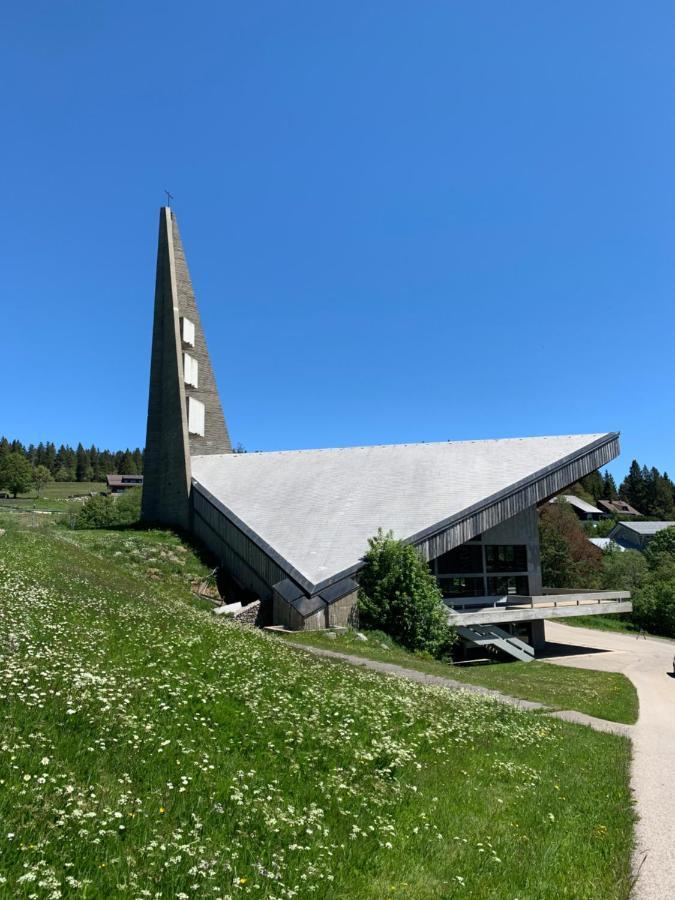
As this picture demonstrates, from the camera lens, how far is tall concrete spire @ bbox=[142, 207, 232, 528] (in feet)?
139

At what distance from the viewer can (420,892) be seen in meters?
5.07

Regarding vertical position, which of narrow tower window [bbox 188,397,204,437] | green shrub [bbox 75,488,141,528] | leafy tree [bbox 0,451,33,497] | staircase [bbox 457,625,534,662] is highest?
leafy tree [bbox 0,451,33,497]

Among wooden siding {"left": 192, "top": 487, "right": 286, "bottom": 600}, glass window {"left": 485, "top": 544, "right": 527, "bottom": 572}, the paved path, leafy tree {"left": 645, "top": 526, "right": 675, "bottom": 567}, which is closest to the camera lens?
the paved path

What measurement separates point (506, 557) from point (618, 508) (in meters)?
138

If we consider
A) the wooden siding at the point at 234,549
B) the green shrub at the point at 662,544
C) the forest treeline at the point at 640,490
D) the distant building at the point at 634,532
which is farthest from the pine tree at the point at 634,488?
the wooden siding at the point at 234,549

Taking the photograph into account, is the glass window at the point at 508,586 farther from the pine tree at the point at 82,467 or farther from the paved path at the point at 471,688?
the pine tree at the point at 82,467

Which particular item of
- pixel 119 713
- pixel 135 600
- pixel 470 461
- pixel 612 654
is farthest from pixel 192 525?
pixel 119 713

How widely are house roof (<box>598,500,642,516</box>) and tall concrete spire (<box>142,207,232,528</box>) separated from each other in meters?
136

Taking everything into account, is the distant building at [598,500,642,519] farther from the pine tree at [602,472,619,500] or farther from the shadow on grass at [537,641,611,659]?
the shadow on grass at [537,641,611,659]

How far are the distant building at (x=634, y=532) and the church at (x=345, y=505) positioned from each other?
74.9 meters

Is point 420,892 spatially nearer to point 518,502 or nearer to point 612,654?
point 518,502

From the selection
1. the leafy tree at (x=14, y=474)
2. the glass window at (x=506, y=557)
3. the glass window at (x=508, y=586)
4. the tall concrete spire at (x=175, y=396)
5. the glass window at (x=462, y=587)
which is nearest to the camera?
the glass window at (x=462, y=587)

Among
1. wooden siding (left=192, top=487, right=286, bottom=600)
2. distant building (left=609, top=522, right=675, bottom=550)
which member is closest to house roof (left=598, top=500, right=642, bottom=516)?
distant building (left=609, top=522, right=675, bottom=550)

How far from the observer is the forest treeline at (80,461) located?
175m
